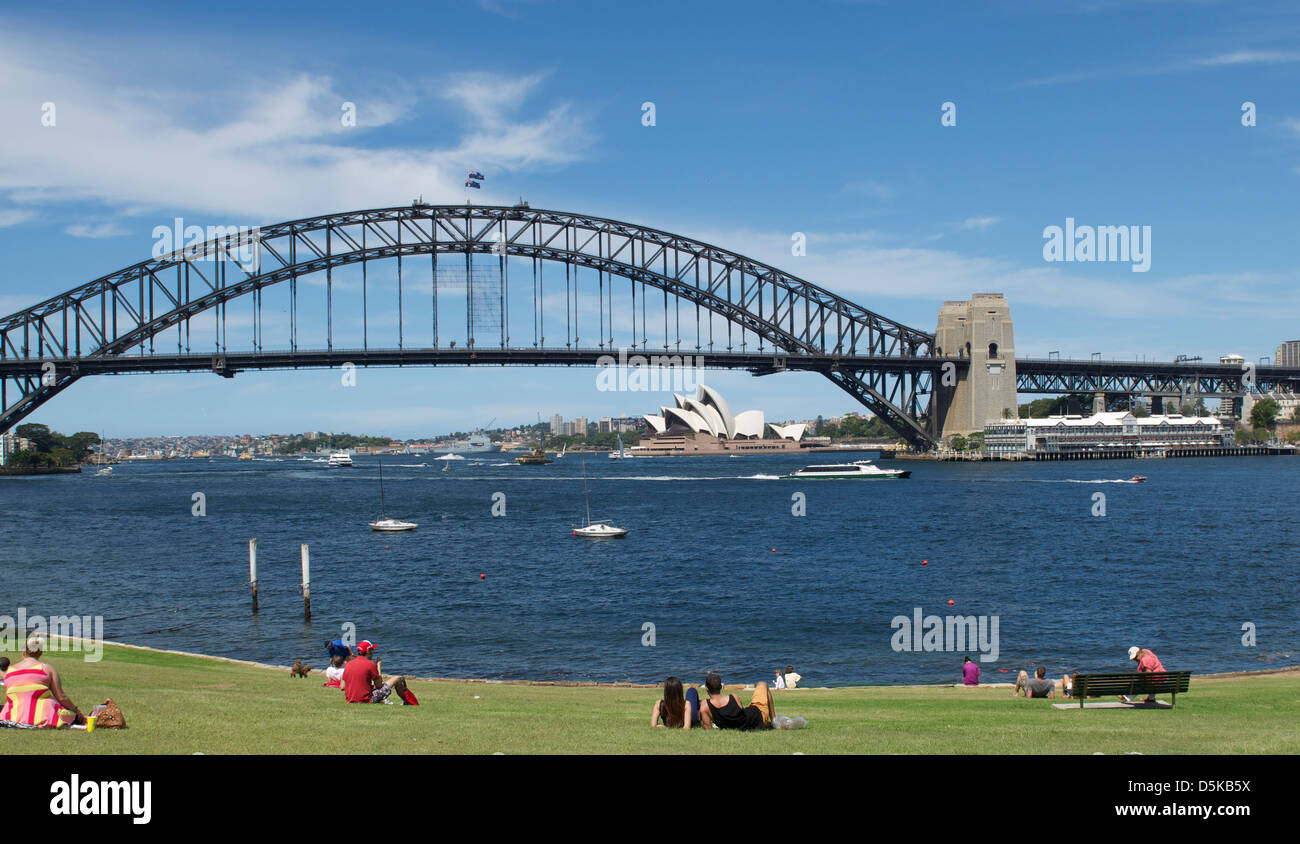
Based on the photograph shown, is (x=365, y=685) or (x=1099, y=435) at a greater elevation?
(x=1099, y=435)

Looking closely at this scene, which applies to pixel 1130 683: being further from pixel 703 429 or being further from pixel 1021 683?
pixel 703 429

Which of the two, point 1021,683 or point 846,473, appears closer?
point 1021,683

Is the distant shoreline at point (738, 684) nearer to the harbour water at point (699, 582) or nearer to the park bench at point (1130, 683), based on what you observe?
the harbour water at point (699, 582)

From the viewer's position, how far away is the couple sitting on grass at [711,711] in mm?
9336

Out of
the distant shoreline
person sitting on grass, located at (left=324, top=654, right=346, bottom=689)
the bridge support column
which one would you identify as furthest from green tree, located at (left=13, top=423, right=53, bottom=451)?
person sitting on grass, located at (left=324, top=654, right=346, bottom=689)

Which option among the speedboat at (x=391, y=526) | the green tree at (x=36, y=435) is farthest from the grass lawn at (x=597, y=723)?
the green tree at (x=36, y=435)

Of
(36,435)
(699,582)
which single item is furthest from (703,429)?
(699,582)

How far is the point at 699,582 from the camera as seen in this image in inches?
1202

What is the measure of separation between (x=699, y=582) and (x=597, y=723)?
20676 mm

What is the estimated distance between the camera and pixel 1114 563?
109 feet

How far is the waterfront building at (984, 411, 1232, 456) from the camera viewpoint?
109 metres

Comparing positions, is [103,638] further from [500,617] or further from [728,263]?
[728,263]
